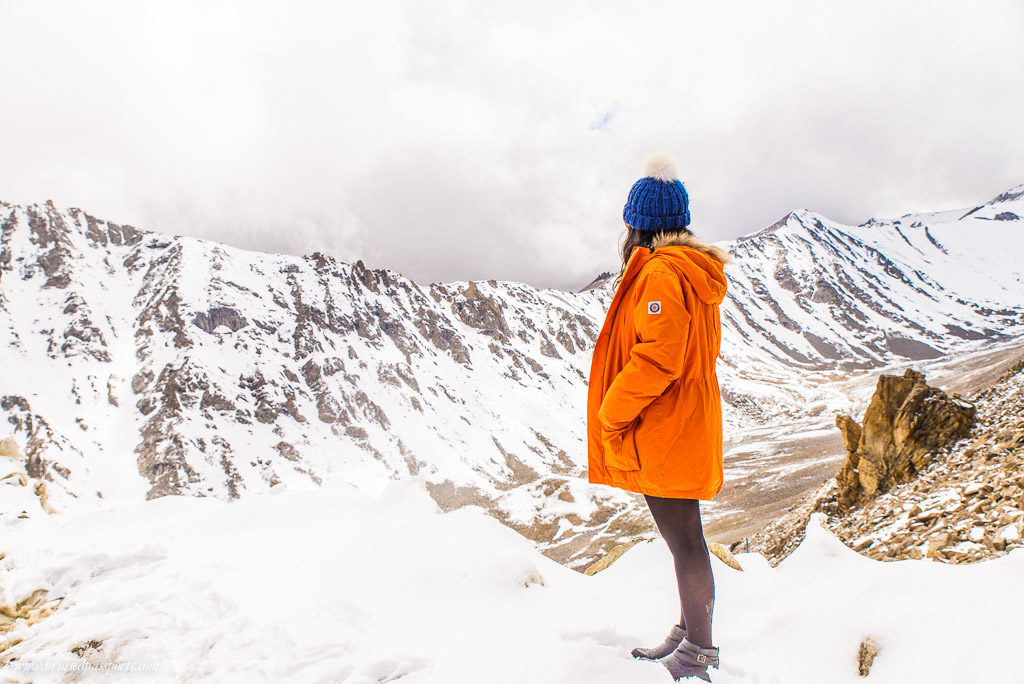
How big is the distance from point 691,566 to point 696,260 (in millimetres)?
2359

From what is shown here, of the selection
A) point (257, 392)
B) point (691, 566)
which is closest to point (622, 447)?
point (691, 566)

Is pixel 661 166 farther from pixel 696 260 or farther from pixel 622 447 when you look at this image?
pixel 622 447

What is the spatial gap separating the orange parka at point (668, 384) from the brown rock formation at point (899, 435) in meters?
14.7

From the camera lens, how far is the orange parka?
350 centimetres

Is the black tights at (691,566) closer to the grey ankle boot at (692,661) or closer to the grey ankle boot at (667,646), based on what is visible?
the grey ankle boot at (692,661)

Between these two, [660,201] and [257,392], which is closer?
[660,201]

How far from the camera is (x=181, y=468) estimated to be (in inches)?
4766

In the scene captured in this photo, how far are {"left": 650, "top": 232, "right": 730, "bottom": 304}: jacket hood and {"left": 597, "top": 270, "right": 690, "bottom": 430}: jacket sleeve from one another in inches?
5.4

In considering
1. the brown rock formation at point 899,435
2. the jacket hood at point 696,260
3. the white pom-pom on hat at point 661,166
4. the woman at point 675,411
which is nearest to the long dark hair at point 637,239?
the jacket hood at point 696,260

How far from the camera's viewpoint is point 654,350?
3471mm

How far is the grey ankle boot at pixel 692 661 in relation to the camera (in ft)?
12.1

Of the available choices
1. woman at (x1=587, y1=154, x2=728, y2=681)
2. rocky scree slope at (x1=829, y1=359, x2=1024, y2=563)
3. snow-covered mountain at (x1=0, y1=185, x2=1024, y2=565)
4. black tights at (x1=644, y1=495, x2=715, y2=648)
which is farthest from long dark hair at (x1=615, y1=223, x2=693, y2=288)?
snow-covered mountain at (x1=0, y1=185, x2=1024, y2=565)

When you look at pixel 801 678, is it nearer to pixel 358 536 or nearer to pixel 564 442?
pixel 358 536

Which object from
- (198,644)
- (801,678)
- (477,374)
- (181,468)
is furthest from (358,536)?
(477,374)
